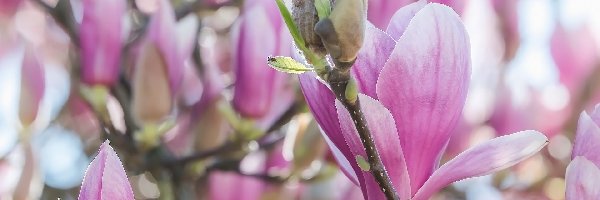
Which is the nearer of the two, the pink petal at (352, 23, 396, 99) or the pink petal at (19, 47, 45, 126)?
the pink petal at (352, 23, 396, 99)

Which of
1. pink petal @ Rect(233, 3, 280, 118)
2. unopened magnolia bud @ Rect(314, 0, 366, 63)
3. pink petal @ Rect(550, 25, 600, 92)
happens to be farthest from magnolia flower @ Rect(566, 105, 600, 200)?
pink petal @ Rect(550, 25, 600, 92)

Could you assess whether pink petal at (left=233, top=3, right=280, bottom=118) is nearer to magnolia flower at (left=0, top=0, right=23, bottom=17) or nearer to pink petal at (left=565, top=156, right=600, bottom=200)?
magnolia flower at (left=0, top=0, right=23, bottom=17)

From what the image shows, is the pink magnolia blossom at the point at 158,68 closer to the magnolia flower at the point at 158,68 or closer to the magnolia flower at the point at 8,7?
the magnolia flower at the point at 158,68

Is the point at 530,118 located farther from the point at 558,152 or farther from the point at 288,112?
the point at 288,112

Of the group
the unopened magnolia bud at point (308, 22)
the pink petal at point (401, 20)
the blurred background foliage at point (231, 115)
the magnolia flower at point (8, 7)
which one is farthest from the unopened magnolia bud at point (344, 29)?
the magnolia flower at point (8, 7)

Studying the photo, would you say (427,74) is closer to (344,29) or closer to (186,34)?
(344,29)

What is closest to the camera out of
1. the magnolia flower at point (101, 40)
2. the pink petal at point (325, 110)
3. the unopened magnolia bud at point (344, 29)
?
the unopened magnolia bud at point (344, 29)
